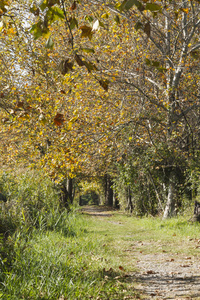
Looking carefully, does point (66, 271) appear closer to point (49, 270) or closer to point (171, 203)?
point (49, 270)

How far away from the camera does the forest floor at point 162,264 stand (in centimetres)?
417

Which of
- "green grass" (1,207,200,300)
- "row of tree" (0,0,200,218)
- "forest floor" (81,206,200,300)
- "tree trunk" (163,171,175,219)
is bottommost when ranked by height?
"forest floor" (81,206,200,300)

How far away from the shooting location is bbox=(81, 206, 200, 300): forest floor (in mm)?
4173

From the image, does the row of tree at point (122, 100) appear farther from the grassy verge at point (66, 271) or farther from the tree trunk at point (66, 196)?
the grassy verge at point (66, 271)

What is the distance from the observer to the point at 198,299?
12.3 feet

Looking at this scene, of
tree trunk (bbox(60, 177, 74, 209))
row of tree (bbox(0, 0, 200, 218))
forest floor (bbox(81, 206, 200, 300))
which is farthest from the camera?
tree trunk (bbox(60, 177, 74, 209))

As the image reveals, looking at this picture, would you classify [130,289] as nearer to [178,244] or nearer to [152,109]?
[178,244]

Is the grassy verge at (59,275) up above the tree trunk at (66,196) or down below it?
below

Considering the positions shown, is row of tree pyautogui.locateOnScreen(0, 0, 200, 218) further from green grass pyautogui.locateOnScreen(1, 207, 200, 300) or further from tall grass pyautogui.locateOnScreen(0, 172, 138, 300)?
green grass pyautogui.locateOnScreen(1, 207, 200, 300)

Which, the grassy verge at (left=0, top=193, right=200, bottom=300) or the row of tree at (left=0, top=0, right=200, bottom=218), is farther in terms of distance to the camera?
the row of tree at (left=0, top=0, right=200, bottom=218)

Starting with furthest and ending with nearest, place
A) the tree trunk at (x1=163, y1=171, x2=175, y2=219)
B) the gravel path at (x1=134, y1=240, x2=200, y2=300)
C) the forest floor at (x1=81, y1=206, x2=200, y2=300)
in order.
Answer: the tree trunk at (x1=163, y1=171, x2=175, y2=219) < the forest floor at (x1=81, y1=206, x2=200, y2=300) < the gravel path at (x1=134, y1=240, x2=200, y2=300)

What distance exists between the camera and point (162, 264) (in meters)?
5.61

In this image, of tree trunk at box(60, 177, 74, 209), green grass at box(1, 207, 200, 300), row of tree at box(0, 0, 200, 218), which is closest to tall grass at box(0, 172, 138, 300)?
green grass at box(1, 207, 200, 300)

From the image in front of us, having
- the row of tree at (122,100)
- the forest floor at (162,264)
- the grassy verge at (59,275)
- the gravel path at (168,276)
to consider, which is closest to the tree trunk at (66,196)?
the row of tree at (122,100)
